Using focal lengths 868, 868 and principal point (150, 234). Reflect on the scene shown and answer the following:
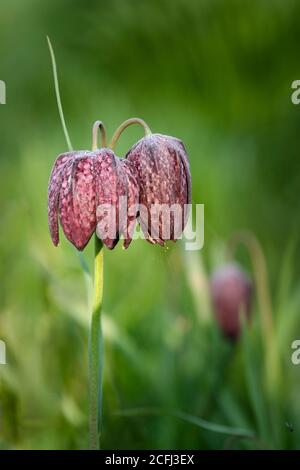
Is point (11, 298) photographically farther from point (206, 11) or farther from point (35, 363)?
point (206, 11)

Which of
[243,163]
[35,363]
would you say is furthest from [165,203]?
[243,163]

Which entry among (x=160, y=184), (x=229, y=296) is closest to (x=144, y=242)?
(x=229, y=296)

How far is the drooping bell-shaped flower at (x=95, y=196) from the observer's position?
2.47 ft

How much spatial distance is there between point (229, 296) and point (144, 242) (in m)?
0.49

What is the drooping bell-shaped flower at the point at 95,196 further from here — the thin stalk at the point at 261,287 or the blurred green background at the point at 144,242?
the thin stalk at the point at 261,287

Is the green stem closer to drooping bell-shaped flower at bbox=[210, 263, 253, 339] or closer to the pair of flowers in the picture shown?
the pair of flowers

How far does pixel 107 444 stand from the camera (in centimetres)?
121

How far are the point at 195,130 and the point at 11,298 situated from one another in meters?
→ 1.04

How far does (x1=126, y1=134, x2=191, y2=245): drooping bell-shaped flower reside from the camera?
79 cm

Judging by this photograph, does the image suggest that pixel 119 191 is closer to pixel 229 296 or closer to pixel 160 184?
pixel 160 184

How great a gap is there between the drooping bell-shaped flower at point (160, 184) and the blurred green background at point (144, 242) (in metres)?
0.20

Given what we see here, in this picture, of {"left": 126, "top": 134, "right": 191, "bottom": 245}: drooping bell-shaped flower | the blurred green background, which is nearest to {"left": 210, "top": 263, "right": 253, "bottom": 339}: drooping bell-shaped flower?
the blurred green background

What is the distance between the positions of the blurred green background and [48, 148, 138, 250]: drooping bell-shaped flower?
0.82 ft

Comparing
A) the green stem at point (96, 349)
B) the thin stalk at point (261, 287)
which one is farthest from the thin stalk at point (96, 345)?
the thin stalk at point (261, 287)
